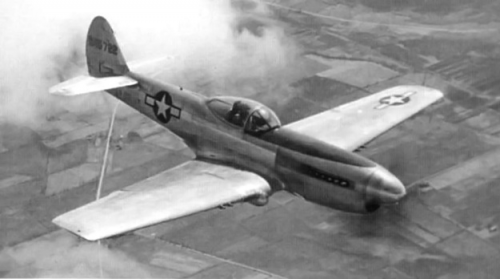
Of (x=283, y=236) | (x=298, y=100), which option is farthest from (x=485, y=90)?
(x=283, y=236)

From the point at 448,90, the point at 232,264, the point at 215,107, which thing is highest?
the point at 215,107

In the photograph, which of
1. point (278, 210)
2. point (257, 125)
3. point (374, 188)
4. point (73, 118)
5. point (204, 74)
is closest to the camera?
point (374, 188)

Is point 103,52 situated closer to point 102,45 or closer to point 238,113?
point 102,45

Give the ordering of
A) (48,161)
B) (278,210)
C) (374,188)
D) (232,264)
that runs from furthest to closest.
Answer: (48,161) < (278,210) < (232,264) < (374,188)

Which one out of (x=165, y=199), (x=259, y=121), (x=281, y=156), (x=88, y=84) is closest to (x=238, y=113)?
(x=259, y=121)

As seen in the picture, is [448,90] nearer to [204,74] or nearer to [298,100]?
[298,100]
